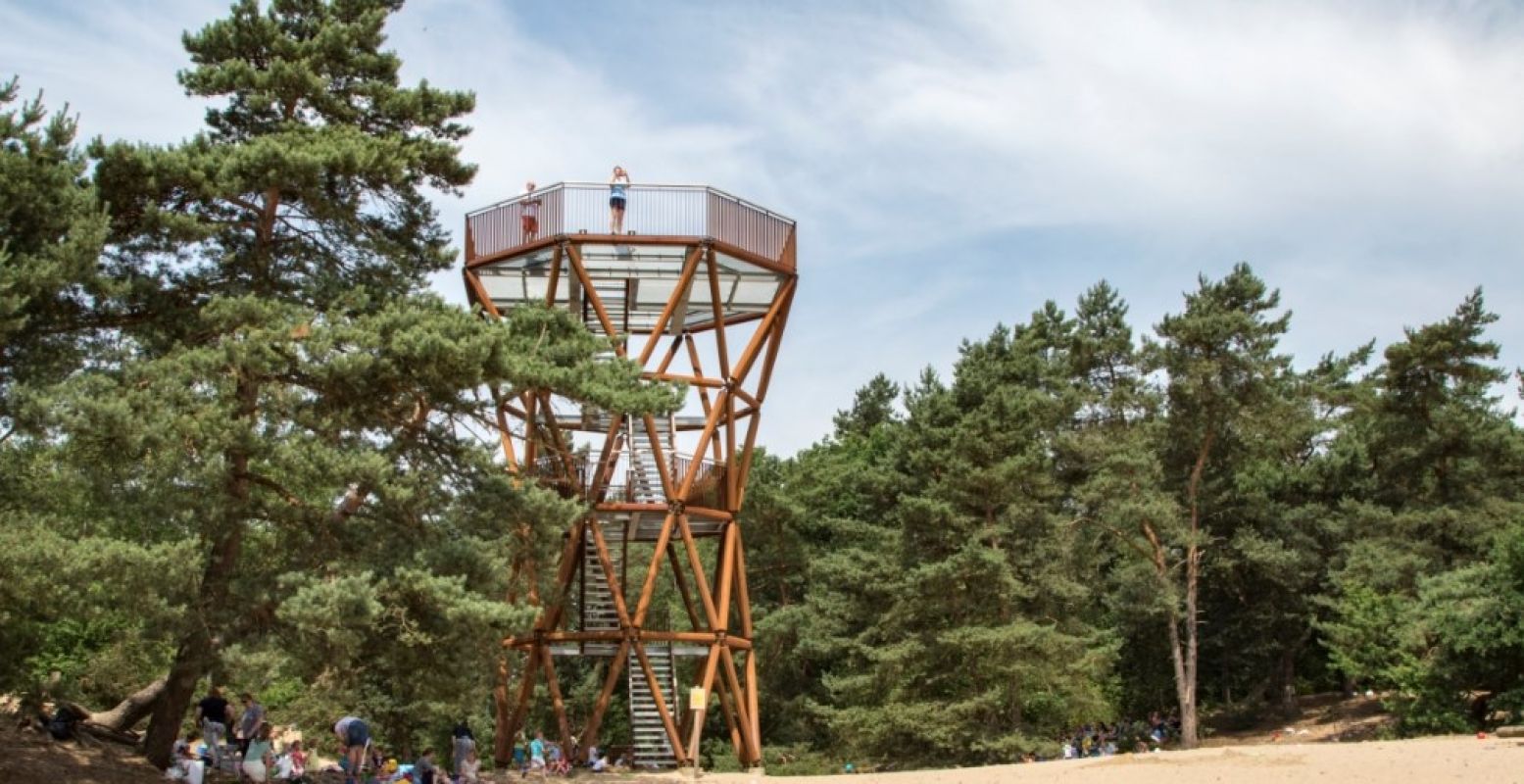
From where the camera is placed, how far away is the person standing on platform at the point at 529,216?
2289 centimetres

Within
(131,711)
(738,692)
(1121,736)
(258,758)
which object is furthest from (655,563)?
(1121,736)

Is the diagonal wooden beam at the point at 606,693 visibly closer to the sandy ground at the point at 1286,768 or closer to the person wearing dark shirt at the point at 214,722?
the sandy ground at the point at 1286,768

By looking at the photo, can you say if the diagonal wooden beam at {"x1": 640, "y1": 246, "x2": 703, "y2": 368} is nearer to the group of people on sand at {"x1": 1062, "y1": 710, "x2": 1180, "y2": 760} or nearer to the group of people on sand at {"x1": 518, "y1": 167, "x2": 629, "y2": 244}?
the group of people on sand at {"x1": 518, "y1": 167, "x2": 629, "y2": 244}

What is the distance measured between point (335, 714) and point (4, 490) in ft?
81.6

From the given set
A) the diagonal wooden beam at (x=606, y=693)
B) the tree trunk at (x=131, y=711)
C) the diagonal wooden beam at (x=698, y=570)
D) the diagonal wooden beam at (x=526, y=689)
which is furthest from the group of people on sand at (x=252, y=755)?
the diagonal wooden beam at (x=698, y=570)

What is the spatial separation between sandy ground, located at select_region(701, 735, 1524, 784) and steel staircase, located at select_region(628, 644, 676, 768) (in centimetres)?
108

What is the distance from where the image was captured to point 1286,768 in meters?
20.7

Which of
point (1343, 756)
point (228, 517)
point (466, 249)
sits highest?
point (466, 249)

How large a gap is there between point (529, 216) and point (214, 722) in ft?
31.4

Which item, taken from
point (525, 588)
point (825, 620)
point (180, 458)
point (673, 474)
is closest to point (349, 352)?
point (180, 458)

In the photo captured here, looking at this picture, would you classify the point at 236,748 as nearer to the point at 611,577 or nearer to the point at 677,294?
the point at 611,577

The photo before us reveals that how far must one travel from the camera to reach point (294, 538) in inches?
607

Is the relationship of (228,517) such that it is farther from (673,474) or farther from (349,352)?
(673,474)

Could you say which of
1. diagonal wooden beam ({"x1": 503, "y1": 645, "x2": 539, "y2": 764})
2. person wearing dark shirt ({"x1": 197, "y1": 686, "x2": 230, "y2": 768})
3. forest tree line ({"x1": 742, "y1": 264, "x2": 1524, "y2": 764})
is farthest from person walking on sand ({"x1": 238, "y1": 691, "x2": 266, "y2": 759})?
forest tree line ({"x1": 742, "y1": 264, "x2": 1524, "y2": 764})
